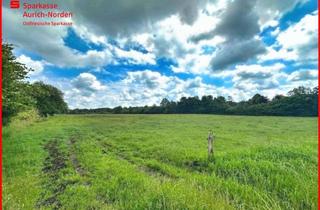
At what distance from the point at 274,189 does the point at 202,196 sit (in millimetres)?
2632

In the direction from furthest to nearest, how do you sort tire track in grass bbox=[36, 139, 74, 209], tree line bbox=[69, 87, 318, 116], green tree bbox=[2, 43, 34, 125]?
tree line bbox=[69, 87, 318, 116], green tree bbox=[2, 43, 34, 125], tire track in grass bbox=[36, 139, 74, 209]

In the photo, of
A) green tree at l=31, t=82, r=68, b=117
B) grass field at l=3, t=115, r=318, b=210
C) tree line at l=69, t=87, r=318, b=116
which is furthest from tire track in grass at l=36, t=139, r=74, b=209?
tree line at l=69, t=87, r=318, b=116

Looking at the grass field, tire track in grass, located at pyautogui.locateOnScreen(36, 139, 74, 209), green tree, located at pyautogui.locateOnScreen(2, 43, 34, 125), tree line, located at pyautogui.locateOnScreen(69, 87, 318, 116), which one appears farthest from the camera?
tree line, located at pyautogui.locateOnScreen(69, 87, 318, 116)

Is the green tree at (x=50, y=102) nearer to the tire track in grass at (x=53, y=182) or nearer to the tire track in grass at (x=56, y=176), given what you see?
the tire track in grass at (x=56, y=176)

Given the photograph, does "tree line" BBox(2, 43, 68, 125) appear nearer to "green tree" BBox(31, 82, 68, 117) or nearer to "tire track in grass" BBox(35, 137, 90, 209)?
"tire track in grass" BBox(35, 137, 90, 209)

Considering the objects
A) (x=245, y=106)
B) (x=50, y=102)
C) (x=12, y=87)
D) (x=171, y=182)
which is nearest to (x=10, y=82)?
(x=12, y=87)

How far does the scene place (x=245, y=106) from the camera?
94.2 meters

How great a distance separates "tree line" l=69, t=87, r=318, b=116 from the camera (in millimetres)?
82188

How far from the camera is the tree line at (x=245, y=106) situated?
270 feet

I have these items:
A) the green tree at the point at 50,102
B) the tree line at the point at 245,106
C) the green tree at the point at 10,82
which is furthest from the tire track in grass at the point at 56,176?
the tree line at the point at 245,106

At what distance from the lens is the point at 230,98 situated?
118688 millimetres

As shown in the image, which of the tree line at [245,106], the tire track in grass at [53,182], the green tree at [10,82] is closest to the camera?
the tire track in grass at [53,182]

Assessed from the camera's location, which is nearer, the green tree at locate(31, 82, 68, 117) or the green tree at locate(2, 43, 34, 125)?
the green tree at locate(2, 43, 34, 125)

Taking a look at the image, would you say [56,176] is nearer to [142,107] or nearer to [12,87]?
[12,87]
